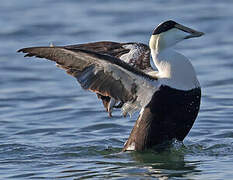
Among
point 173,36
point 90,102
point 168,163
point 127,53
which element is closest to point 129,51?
point 127,53

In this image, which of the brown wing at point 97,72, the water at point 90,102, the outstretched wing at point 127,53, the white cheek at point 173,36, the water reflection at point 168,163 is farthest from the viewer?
the outstretched wing at point 127,53

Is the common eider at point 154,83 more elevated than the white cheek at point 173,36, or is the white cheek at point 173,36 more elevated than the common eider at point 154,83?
the white cheek at point 173,36

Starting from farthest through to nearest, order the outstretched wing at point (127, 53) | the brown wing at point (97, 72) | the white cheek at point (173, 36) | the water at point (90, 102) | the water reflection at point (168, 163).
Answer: the outstretched wing at point (127, 53) → the white cheek at point (173, 36) → the water at point (90, 102) → the brown wing at point (97, 72) → the water reflection at point (168, 163)

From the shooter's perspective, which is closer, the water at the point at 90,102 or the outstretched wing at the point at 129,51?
the water at the point at 90,102

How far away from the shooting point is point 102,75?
9414 mm

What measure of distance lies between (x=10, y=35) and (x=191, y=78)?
32.1 ft

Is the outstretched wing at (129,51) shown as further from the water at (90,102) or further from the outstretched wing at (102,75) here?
the water at (90,102)

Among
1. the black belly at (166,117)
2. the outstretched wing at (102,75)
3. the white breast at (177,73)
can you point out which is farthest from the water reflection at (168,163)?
the white breast at (177,73)

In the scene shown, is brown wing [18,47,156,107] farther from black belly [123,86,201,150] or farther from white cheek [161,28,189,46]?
white cheek [161,28,189,46]

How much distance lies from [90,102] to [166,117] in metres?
4.09

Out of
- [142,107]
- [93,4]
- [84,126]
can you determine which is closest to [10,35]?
[93,4]

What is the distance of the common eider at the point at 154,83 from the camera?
9359 millimetres

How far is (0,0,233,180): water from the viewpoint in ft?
30.8

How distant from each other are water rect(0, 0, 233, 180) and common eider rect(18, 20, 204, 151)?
1.29ft
